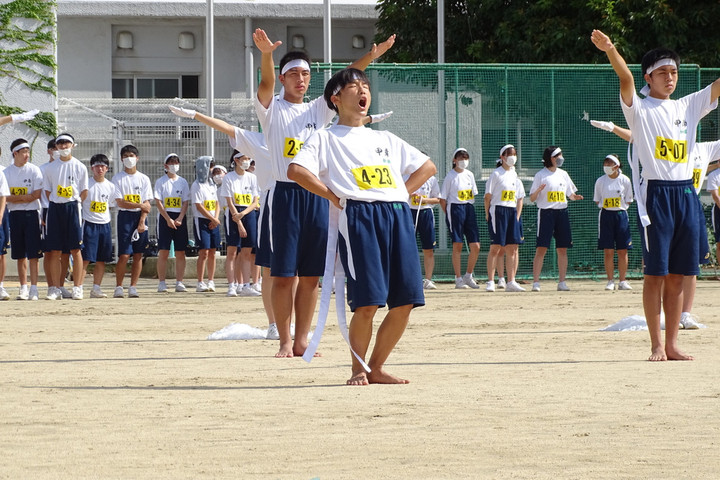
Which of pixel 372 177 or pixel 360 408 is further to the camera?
pixel 372 177

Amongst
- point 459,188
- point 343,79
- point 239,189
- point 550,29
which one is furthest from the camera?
point 550,29

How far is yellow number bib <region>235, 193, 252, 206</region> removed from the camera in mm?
18391

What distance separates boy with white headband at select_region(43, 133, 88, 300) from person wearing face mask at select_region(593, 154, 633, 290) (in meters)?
7.24

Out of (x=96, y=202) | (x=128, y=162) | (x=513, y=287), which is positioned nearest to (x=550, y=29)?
(x=513, y=287)

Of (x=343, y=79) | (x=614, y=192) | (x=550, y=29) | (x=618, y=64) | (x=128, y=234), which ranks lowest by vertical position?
(x=128, y=234)

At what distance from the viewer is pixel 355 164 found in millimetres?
→ 7727

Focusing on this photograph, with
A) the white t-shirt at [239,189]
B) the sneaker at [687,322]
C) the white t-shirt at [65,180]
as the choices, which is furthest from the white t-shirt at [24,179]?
the sneaker at [687,322]

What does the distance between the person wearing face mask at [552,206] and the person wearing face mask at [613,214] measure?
0.41 metres

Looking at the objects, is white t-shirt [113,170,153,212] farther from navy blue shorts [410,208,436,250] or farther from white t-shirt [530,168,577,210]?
white t-shirt [530,168,577,210]

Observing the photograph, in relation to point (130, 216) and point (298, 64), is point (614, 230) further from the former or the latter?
point (298, 64)

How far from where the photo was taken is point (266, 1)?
106ft

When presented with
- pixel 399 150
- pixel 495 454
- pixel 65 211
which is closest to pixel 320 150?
pixel 399 150

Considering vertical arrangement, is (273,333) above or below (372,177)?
below

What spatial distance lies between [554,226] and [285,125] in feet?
32.7
